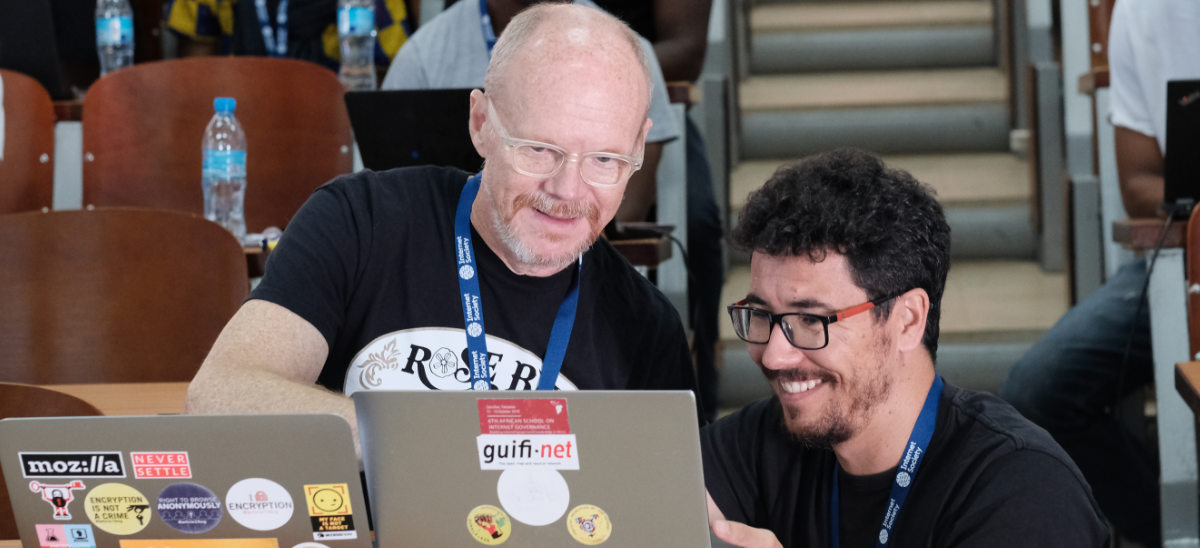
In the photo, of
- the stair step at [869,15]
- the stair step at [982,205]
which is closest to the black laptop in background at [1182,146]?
the stair step at [982,205]

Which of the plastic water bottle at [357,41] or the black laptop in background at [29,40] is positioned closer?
the black laptop in background at [29,40]

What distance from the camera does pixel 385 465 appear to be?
892 mm

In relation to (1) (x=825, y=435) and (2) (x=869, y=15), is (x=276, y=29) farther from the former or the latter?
(2) (x=869, y=15)

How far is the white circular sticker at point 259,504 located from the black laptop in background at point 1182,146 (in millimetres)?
1767

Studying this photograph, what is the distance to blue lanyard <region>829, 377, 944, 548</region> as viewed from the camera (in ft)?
4.01

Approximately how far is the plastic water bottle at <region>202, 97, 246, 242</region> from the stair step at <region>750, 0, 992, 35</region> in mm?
2741

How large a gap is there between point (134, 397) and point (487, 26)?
1.25m

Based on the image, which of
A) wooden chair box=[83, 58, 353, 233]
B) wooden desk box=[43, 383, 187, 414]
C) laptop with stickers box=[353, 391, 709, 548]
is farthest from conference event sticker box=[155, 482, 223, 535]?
wooden chair box=[83, 58, 353, 233]

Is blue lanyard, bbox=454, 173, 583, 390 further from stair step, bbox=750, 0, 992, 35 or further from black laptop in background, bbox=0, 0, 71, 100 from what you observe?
stair step, bbox=750, 0, 992, 35

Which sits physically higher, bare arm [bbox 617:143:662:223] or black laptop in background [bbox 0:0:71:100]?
black laptop in background [bbox 0:0:71:100]

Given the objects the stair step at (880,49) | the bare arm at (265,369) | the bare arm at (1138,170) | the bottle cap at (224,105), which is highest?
the bottle cap at (224,105)

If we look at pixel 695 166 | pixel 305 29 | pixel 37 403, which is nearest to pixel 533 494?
pixel 37 403

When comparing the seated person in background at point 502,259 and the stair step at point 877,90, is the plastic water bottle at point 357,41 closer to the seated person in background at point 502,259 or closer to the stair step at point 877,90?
the seated person in background at point 502,259

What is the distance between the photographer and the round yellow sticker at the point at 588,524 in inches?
34.0
